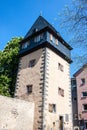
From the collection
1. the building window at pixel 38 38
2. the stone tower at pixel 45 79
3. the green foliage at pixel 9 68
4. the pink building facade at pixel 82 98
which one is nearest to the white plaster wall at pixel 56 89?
the stone tower at pixel 45 79

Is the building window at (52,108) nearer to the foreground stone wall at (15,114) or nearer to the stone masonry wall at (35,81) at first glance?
the stone masonry wall at (35,81)

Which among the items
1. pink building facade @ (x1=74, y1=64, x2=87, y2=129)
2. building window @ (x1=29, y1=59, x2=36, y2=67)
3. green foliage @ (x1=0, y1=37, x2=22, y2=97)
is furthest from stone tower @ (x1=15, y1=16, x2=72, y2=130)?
pink building facade @ (x1=74, y1=64, x2=87, y2=129)

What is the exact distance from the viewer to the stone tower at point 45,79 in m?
16.8

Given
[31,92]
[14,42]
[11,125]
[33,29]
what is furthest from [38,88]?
[14,42]

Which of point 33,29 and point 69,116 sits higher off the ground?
point 33,29

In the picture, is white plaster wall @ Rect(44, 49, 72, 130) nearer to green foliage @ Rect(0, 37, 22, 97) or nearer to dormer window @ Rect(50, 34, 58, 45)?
dormer window @ Rect(50, 34, 58, 45)

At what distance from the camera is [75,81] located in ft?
118

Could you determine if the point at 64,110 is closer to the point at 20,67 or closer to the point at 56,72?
the point at 56,72

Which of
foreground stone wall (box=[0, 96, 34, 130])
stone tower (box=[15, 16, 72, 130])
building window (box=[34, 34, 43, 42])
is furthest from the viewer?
building window (box=[34, 34, 43, 42])

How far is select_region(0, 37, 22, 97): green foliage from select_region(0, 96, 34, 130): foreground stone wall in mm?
5866

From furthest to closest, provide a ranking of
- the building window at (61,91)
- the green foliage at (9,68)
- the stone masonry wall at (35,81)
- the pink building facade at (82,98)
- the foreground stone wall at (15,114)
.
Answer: the pink building facade at (82,98) → the green foliage at (9,68) → the building window at (61,91) → the stone masonry wall at (35,81) → the foreground stone wall at (15,114)

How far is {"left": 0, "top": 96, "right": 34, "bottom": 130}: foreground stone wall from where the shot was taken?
47.1ft

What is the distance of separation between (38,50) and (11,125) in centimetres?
831

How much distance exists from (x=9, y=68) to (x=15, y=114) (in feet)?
31.8
